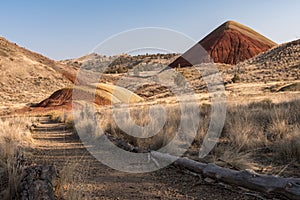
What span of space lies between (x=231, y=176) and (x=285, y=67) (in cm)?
3814

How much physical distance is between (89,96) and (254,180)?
21.1 metres

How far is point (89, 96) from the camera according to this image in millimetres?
23516

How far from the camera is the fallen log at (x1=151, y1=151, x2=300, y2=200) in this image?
9.50 ft

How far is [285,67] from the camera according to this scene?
3775cm

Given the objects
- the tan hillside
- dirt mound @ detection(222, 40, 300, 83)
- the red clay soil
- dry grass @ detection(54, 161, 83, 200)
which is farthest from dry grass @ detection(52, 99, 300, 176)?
the tan hillside

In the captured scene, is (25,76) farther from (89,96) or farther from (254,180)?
(254,180)

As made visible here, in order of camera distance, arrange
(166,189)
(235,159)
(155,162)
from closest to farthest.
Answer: (166,189), (235,159), (155,162)

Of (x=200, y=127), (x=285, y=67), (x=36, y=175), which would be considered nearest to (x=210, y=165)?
(x=36, y=175)

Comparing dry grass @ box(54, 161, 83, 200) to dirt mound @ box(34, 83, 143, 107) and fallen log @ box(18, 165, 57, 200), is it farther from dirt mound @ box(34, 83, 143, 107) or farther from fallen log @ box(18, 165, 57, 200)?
dirt mound @ box(34, 83, 143, 107)

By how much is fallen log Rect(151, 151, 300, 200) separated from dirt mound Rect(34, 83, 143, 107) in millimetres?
19217

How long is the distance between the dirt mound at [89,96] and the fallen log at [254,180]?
63.0 ft

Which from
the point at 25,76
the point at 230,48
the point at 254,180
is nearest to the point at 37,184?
A: the point at 254,180

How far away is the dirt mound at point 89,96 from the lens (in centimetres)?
2328

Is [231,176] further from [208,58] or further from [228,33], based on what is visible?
[228,33]
